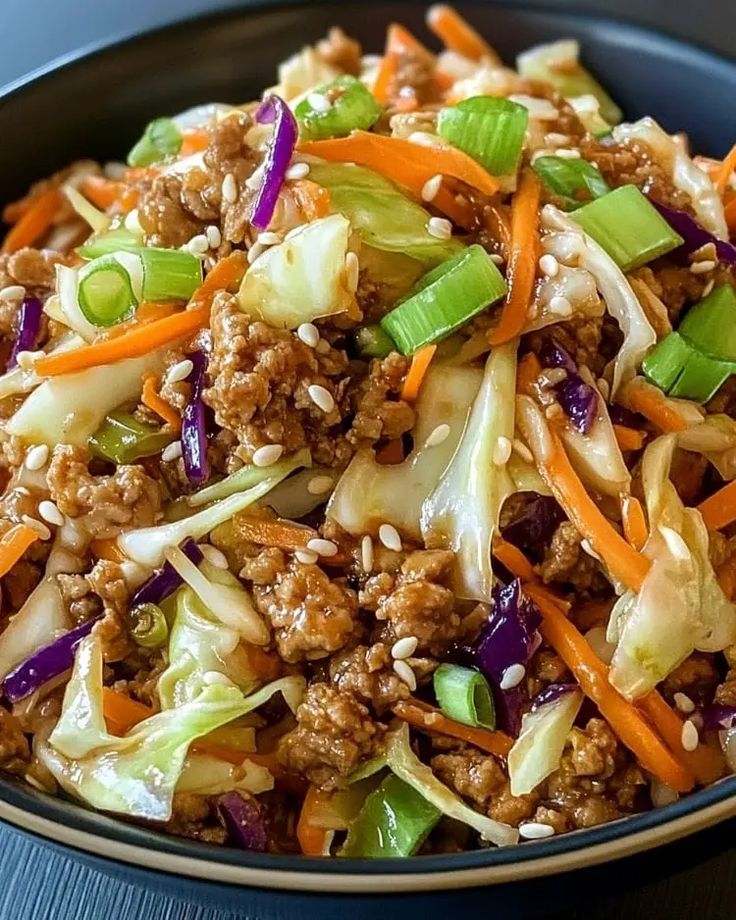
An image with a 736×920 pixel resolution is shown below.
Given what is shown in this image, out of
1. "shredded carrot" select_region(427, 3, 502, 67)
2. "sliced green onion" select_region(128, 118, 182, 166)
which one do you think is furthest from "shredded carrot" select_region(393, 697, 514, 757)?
"shredded carrot" select_region(427, 3, 502, 67)

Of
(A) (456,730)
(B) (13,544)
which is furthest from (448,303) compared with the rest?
(B) (13,544)

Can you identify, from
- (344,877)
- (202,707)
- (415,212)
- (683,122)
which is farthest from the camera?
(683,122)

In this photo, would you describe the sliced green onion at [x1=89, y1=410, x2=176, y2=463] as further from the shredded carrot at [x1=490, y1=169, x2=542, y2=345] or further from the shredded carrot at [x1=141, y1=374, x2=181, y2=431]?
the shredded carrot at [x1=490, y1=169, x2=542, y2=345]

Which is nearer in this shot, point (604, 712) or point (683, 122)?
point (604, 712)

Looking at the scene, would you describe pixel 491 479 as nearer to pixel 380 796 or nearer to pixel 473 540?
pixel 473 540

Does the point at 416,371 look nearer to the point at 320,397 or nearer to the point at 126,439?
the point at 320,397

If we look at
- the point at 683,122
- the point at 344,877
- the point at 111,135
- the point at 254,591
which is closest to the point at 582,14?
the point at 683,122
